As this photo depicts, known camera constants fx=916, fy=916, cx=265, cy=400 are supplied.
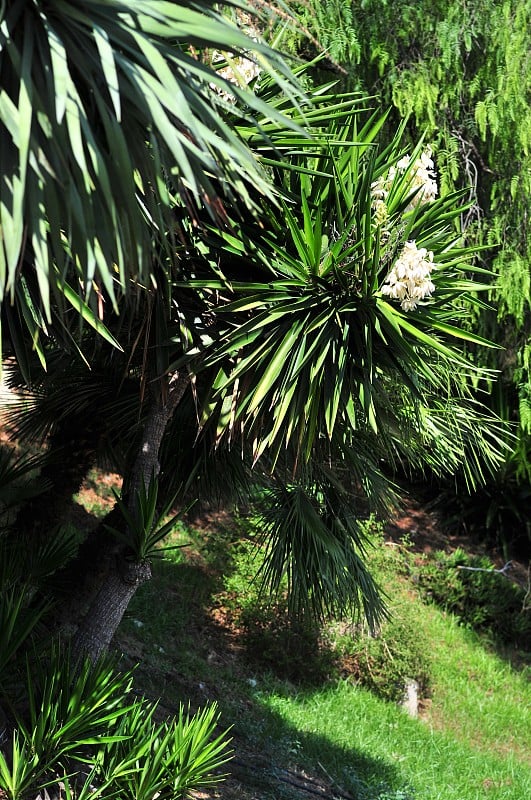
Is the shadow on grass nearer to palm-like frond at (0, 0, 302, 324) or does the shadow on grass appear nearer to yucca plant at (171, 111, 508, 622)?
yucca plant at (171, 111, 508, 622)

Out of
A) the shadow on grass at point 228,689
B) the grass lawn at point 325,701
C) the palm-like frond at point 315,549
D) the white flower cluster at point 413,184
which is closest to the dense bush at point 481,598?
the grass lawn at point 325,701

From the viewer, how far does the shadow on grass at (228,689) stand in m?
6.73

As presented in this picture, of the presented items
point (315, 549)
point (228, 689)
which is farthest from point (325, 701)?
point (315, 549)

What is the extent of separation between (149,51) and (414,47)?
7.71 meters

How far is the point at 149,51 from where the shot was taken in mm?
2631

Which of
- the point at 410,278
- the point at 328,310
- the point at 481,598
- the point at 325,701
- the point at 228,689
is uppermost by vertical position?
the point at 410,278

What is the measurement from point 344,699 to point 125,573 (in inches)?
188

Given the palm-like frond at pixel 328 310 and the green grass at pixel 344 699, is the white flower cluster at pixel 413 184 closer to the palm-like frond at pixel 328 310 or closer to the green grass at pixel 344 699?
the palm-like frond at pixel 328 310

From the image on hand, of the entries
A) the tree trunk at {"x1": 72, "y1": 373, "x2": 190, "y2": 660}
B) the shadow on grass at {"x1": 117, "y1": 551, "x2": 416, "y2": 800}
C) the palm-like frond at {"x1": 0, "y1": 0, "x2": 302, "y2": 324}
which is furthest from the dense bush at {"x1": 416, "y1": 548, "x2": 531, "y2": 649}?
the palm-like frond at {"x1": 0, "y1": 0, "x2": 302, "y2": 324}

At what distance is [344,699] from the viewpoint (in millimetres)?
9102

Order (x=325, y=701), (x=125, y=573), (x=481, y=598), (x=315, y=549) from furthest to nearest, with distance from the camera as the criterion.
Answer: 1. (x=481, y=598)
2. (x=325, y=701)
3. (x=315, y=549)
4. (x=125, y=573)

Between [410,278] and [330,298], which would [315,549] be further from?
[410,278]

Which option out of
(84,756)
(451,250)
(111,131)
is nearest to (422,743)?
(84,756)

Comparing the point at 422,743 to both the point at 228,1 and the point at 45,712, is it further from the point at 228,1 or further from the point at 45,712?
the point at 228,1
